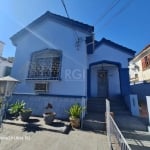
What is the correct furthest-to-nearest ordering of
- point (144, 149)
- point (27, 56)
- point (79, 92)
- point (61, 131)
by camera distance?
point (27, 56)
point (79, 92)
point (61, 131)
point (144, 149)

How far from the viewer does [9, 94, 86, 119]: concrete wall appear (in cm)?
721

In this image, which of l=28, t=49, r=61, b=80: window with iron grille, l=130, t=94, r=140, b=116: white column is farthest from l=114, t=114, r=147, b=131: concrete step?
l=28, t=49, r=61, b=80: window with iron grille

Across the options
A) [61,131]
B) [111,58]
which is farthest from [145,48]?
[61,131]

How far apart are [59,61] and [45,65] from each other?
104 centimetres

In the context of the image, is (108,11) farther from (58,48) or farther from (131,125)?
(131,125)

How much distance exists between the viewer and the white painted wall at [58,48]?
25.0 feet

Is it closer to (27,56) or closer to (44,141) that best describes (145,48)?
(27,56)

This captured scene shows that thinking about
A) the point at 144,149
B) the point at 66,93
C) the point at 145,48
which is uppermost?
the point at 145,48

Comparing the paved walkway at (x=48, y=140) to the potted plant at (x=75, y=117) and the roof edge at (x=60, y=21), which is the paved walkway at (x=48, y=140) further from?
the roof edge at (x=60, y=21)

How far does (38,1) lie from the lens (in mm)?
5465

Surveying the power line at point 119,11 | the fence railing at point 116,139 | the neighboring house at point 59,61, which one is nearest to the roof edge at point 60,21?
the neighboring house at point 59,61

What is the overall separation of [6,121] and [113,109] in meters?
6.04

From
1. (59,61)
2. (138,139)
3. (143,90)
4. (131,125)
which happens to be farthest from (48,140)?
(143,90)

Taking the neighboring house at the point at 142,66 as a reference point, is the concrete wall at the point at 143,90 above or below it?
below
